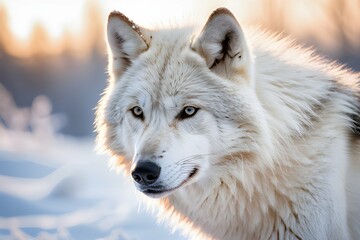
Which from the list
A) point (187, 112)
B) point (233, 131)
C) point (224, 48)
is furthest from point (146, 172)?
point (224, 48)

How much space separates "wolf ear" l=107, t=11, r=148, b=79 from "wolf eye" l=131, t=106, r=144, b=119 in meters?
0.39

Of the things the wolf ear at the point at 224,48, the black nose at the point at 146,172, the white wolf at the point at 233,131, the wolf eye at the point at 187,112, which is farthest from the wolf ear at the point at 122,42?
the black nose at the point at 146,172

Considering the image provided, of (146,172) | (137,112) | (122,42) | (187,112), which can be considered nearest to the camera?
(146,172)

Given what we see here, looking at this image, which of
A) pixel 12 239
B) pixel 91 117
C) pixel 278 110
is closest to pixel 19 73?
pixel 91 117

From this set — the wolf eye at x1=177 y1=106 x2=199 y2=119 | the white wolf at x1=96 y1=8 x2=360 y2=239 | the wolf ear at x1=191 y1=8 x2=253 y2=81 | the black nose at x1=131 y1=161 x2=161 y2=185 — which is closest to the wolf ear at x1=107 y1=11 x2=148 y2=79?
the white wolf at x1=96 y1=8 x2=360 y2=239

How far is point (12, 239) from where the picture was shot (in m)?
4.52

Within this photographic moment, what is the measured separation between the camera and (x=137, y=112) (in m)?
3.12

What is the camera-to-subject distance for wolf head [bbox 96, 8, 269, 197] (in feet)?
9.28

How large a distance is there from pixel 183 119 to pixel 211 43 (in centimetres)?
46

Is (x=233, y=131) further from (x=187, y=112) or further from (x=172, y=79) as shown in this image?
(x=172, y=79)

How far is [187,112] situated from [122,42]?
28.5 inches

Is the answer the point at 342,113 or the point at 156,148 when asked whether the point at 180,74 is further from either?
the point at 342,113

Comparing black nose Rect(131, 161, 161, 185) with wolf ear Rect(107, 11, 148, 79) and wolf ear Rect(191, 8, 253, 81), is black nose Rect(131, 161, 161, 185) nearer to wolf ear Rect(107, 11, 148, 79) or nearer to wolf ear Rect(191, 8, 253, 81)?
wolf ear Rect(191, 8, 253, 81)

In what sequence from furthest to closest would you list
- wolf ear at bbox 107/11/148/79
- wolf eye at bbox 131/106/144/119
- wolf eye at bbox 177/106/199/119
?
wolf ear at bbox 107/11/148/79, wolf eye at bbox 131/106/144/119, wolf eye at bbox 177/106/199/119
